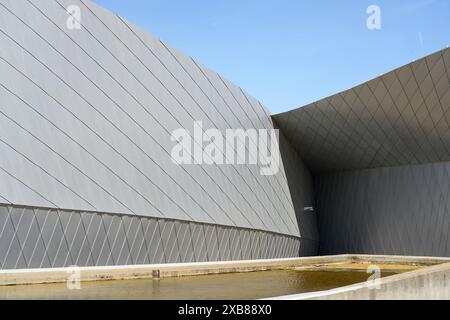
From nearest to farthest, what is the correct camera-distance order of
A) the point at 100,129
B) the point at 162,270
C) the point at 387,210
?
the point at 162,270 → the point at 100,129 → the point at 387,210

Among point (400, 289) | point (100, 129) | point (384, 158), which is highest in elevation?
point (384, 158)

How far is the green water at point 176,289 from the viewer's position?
36.8ft

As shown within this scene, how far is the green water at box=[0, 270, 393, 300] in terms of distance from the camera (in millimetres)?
11203

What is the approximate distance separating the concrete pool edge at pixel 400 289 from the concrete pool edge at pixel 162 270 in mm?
7519

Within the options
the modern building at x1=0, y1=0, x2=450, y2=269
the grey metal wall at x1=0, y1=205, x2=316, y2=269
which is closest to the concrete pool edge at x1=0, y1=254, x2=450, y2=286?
the grey metal wall at x1=0, y1=205, x2=316, y2=269

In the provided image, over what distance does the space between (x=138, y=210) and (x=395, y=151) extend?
1893 centimetres

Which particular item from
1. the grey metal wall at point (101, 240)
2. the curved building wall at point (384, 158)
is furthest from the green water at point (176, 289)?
the curved building wall at point (384, 158)

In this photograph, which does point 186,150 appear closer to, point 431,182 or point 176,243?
→ point 176,243

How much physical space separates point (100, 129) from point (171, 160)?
14.2 feet

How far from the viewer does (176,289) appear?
42.5 feet

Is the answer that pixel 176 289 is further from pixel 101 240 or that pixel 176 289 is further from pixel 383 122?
pixel 383 122

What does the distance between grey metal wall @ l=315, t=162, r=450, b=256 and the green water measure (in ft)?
59.7

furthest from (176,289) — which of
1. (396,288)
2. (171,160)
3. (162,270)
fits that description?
(171,160)

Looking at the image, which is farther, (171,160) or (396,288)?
(171,160)
